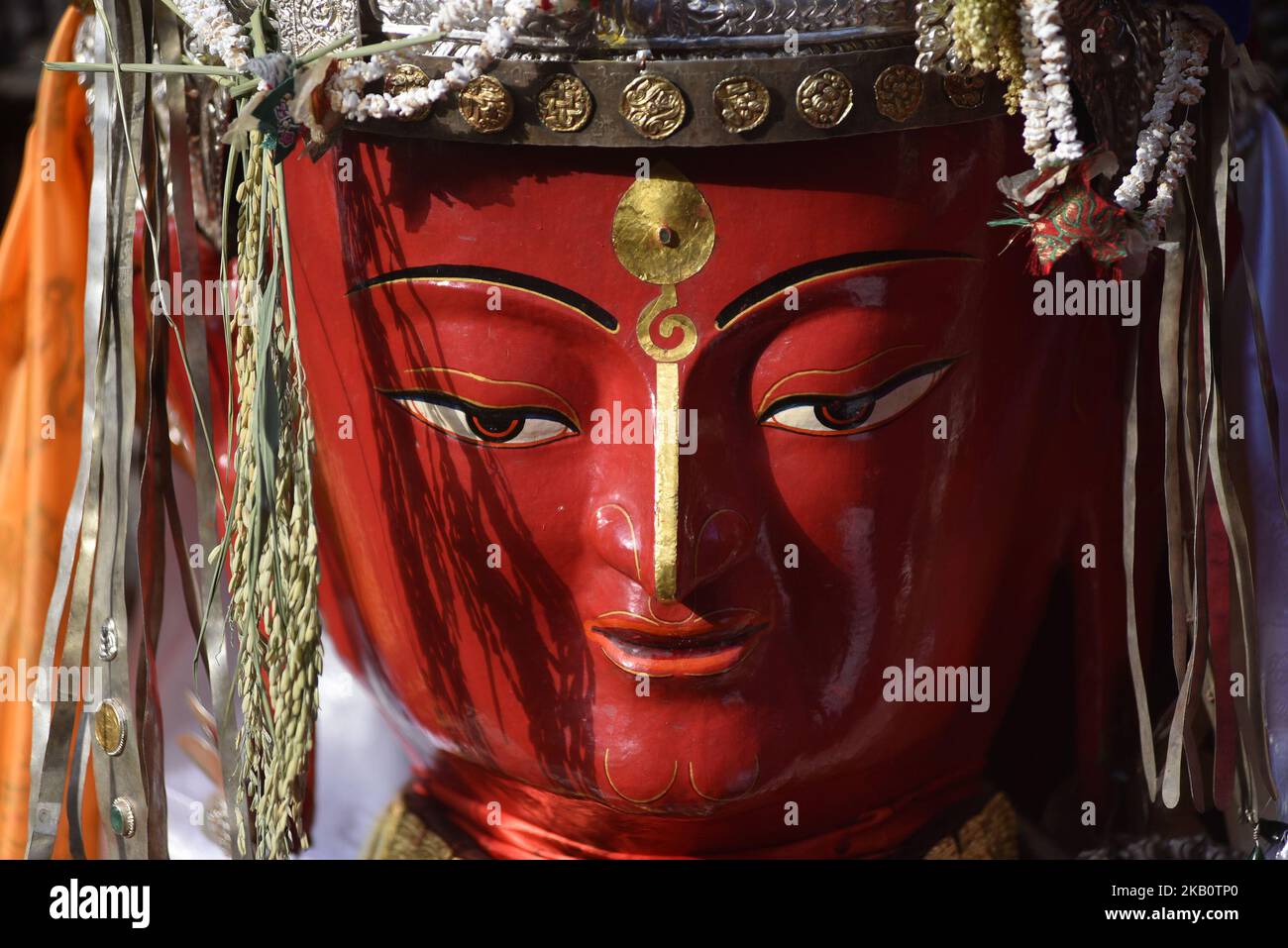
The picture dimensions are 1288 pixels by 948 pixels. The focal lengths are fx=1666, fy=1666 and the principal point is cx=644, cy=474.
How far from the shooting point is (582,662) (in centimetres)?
169

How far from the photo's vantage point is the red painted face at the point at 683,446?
156 cm

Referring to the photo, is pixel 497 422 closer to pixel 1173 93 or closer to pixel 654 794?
pixel 654 794

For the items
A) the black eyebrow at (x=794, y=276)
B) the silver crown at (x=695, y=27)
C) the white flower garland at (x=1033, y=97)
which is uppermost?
the silver crown at (x=695, y=27)

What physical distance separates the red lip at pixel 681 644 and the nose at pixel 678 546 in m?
0.05

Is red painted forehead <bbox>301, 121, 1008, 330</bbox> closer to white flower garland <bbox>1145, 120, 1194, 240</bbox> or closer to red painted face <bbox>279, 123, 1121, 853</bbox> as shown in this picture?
red painted face <bbox>279, 123, 1121, 853</bbox>

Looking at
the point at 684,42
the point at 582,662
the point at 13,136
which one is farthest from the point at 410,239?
the point at 13,136

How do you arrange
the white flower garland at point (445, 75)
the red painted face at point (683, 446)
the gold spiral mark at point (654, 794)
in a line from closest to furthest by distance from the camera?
the white flower garland at point (445, 75)
the red painted face at point (683, 446)
the gold spiral mark at point (654, 794)

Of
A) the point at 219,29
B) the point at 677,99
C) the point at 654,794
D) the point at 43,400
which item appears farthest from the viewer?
the point at 43,400

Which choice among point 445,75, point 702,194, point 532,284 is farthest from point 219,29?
point 702,194

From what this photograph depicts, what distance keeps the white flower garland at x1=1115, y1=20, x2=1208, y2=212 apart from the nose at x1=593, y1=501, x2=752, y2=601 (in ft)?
1.65

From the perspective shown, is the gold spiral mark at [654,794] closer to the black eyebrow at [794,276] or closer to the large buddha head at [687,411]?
the large buddha head at [687,411]

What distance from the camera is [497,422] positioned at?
1.63 m

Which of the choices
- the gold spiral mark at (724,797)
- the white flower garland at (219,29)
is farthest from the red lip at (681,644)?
the white flower garland at (219,29)

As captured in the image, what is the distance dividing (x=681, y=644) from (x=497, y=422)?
0.28m
